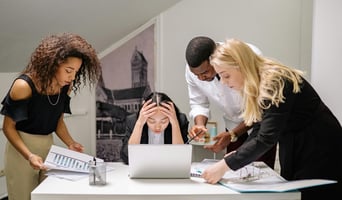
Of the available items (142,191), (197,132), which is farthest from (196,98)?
(142,191)

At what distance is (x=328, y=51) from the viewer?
1869 mm

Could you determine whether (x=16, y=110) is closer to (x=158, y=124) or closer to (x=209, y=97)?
(x=158, y=124)

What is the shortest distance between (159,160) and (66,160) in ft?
1.51

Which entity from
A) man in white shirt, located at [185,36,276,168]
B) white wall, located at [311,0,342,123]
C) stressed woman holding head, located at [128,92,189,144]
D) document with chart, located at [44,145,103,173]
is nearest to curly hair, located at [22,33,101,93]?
document with chart, located at [44,145,103,173]

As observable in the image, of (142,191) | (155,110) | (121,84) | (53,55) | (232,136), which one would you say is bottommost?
(142,191)

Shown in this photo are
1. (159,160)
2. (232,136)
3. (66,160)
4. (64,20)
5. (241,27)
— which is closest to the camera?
(159,160)

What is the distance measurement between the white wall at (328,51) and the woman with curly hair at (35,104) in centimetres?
115

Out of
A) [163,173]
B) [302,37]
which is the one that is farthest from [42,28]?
[302,37]

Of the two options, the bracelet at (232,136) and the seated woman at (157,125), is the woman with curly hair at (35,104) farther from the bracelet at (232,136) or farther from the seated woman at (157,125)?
the bracelet at (232,136)

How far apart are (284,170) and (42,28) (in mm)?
1868

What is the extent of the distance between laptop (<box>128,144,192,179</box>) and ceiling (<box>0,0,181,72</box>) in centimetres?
131

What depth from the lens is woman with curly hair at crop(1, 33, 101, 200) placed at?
1.73m

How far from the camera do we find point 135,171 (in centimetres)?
157

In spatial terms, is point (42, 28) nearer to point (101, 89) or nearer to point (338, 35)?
point (101, 89)
